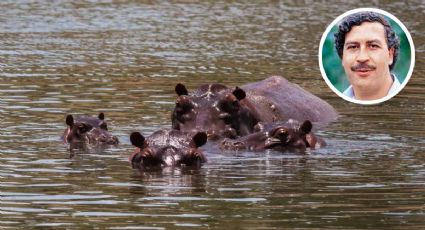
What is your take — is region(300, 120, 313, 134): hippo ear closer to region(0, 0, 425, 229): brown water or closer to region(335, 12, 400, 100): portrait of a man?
region(0, 0, 425, 229): brown water

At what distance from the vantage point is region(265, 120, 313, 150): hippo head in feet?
48.7

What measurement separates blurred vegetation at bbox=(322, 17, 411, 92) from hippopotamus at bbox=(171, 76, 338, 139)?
5.47ft

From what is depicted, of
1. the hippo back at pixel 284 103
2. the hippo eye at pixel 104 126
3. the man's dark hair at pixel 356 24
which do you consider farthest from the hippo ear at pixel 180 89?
the man's dark hair at pixel 356 24

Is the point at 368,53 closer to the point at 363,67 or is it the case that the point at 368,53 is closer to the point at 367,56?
the point at 367,56

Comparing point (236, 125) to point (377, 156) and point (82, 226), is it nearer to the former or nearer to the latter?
point (377, 156)

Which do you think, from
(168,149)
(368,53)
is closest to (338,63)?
(368,53)

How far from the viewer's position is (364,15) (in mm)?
13766

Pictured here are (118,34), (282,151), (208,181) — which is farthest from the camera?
(118,34)

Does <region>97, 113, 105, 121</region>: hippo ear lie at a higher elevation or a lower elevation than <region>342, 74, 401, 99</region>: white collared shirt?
lower

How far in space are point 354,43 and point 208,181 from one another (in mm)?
1850

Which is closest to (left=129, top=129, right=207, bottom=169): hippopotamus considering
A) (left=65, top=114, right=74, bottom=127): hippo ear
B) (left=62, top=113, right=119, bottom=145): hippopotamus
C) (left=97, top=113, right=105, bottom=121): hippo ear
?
(left=62, top=113, right=119, bottom=145): hippopotamus

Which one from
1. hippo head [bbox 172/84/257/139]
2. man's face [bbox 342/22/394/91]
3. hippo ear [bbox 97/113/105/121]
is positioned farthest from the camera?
hippo ear [bbox 97/113/105/121]

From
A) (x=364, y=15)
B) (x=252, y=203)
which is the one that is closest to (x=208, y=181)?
(x=252, y=203)

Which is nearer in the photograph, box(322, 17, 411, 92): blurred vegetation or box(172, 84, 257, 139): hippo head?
box(322, 17, 411, 92): blurred vegetation
